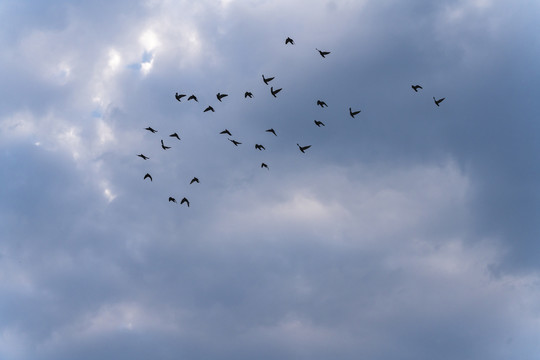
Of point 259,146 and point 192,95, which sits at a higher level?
point 192,95

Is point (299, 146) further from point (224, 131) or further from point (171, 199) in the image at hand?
point (171, 199)

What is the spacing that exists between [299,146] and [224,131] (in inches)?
622

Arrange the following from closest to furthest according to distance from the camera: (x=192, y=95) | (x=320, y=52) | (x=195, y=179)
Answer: (x=320, y=52) → (x=192, y=95) → (x=195, y=179)

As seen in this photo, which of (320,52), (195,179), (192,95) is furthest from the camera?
(195,179)

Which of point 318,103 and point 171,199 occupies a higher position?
point 318,103

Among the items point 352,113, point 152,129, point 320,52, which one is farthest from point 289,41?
point 152,129

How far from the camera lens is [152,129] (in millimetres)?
134250

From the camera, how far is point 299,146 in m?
126

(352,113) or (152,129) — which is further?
(152,129)

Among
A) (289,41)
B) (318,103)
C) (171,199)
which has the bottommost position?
(171,199)

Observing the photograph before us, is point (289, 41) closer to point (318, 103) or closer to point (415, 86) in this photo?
point (318, 103)

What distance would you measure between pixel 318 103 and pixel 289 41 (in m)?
15.3

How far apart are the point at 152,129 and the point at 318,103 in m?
37.5

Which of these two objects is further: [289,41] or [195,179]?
[195,179]
